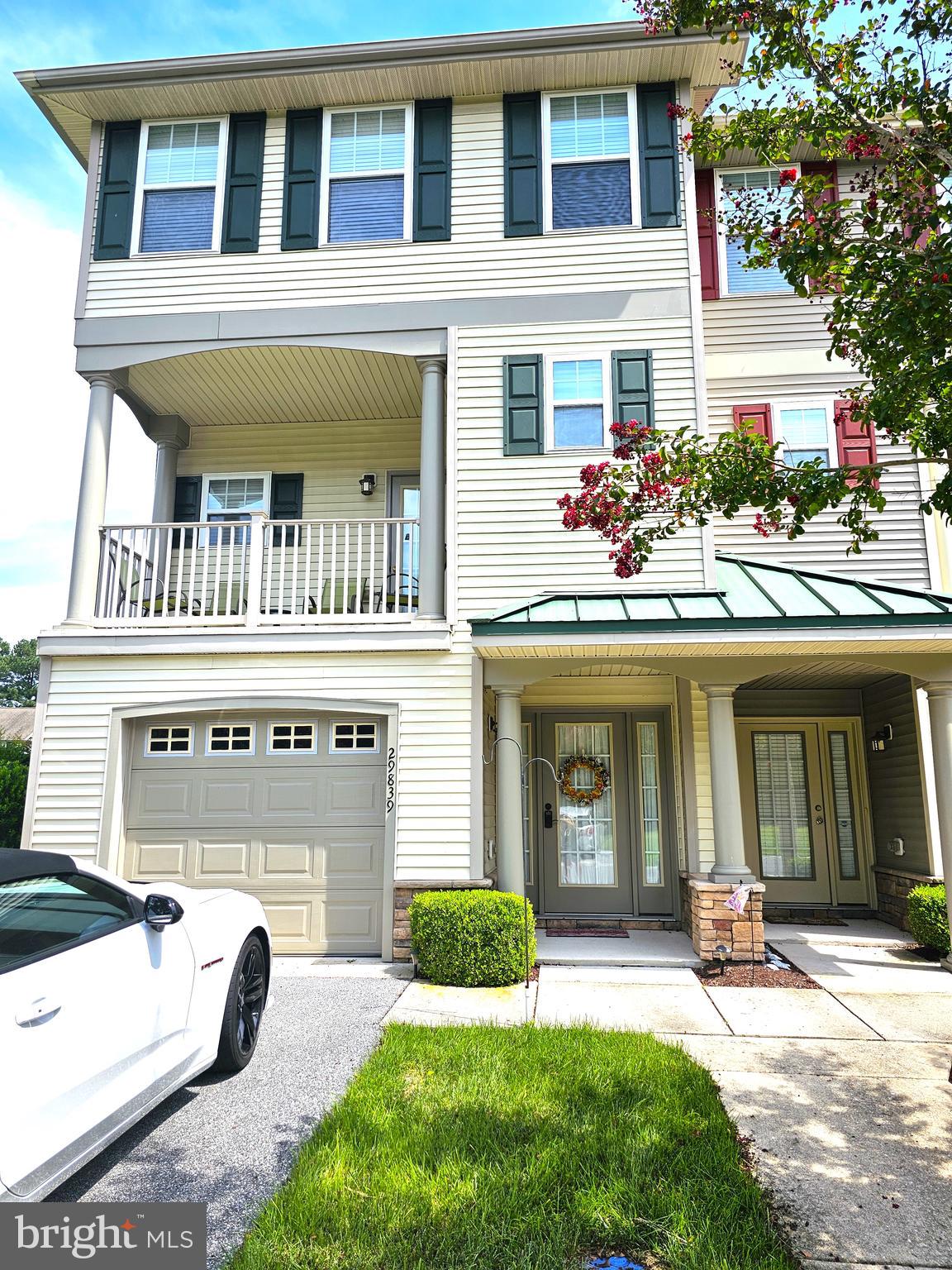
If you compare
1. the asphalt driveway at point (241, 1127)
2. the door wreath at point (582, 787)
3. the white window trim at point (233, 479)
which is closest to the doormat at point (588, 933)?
the door wreath at point (582, 787)

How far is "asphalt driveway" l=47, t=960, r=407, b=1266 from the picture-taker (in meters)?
3.32

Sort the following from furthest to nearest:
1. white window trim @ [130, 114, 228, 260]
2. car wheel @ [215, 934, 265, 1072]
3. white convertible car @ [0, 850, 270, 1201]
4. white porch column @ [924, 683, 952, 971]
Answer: white window trim @ [130, 114, 228, 260]
white porch column @ [924, 683, 952, 971]
car wheel @ [215, 934, 265, 1072]
white convertible car @ [0, 850, 270, 1201]

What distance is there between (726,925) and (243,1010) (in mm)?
4430

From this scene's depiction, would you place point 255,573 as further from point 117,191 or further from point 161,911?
point 161,911

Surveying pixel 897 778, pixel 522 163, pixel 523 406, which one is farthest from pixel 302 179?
pixel 897 778

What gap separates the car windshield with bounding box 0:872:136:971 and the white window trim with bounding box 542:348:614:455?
6.22 m

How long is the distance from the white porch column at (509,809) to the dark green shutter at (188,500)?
4.92 metres

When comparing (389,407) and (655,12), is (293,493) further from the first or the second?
(655,12)

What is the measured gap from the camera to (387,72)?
8914mm

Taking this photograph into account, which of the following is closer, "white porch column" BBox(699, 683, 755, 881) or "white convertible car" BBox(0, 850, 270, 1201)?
"white convertible car" BBox(0, 850, 270, 1201)

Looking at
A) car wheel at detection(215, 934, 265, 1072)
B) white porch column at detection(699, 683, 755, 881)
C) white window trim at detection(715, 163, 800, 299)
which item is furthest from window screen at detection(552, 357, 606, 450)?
car wheel at detection(215, 934, 265, 1072)

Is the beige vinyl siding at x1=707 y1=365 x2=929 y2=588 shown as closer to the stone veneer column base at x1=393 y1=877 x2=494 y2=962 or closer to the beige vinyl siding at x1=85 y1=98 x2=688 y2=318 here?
the beige vinyl siding at x1=85 y1=98 x2=688 y2=318

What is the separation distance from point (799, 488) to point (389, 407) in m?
6.77

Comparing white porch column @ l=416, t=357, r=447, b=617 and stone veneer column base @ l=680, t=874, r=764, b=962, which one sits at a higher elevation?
white porch column @ l=416, t=357, r=447, b=617
